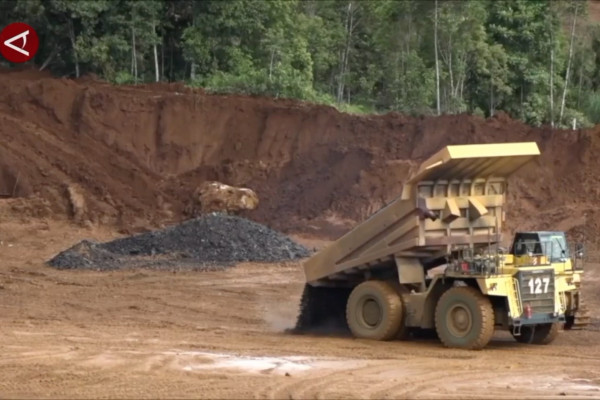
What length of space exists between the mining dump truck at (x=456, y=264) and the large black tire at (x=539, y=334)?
Result: 0.02 meters

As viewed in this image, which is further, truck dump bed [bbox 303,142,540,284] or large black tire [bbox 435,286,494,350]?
truck dump bed [bbox 303,142,540,284]

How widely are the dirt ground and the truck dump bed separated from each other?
4.36 ft

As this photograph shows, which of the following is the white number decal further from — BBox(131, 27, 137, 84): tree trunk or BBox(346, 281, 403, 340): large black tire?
BBox(131, 27, 137, 84): tree trunk

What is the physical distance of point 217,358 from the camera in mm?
17109

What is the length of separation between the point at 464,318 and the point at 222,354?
3.37m

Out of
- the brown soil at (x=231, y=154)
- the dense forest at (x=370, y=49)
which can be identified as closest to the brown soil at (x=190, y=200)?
the brown soil at (x=231, y=154)

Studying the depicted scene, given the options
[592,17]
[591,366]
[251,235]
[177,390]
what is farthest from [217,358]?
[592,17]

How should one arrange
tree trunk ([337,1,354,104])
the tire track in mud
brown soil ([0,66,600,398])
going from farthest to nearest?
tree trunk ([337,1,354,104])
brown soil ([0,66,600,398])
the tire track in mud

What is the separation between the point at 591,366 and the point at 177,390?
564 cm

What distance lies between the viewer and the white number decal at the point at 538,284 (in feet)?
58.5

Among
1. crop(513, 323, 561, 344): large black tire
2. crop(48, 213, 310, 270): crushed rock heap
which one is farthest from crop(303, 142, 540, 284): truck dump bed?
crop(48, 213, 310, 270): crushed rock heap

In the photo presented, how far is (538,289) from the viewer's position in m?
17.9

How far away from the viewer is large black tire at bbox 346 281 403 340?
61.8 ft

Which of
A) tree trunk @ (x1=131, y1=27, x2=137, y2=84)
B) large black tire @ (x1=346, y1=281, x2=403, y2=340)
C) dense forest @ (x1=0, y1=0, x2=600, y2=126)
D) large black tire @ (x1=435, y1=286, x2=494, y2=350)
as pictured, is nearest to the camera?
large black tire @ (x1=435, y1=286, x2=494, y2=350)
